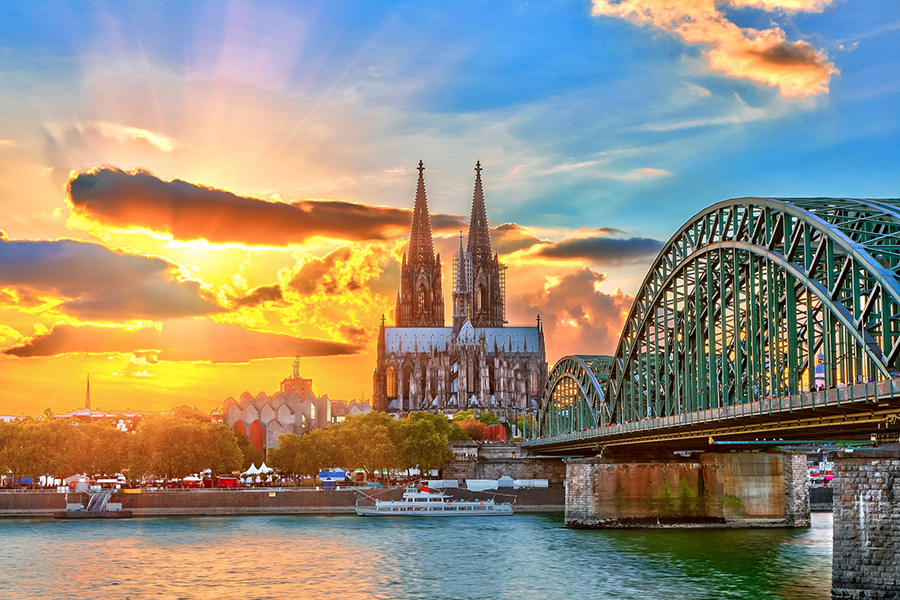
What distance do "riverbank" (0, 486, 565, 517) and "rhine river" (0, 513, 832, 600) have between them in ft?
55.2

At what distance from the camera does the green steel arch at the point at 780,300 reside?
50031 mm

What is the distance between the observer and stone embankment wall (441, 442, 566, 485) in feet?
503

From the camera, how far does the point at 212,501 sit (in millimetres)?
122188

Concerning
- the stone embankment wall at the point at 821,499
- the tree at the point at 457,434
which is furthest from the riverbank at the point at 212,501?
the tree at the point at 457,434

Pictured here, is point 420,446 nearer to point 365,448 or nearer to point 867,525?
point 365,448

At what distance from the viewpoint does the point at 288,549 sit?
81.1m

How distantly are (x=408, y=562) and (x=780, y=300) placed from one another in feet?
95.7

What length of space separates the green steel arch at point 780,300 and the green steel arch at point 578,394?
738 inches

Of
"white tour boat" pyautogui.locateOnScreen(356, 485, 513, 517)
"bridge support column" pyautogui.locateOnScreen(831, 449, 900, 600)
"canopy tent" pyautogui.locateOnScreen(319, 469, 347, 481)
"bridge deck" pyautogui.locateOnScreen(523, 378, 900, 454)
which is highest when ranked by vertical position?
"bridge deck" pyautogui.locateOnScreen(523, 378, 900, 454)

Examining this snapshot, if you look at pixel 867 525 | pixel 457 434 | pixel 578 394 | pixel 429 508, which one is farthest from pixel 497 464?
pixel 867 525

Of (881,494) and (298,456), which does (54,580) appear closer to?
(881,494)

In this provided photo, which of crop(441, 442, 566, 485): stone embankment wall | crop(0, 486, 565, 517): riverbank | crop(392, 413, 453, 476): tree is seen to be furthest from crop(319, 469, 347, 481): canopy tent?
crop(0, 486, 565, 517): riverbank

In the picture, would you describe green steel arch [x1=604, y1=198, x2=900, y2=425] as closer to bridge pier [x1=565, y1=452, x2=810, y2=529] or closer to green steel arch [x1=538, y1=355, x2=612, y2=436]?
bridge pier [x1=565, y1=452, x2=810, y2=529]

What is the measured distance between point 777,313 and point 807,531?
38.1 meters
